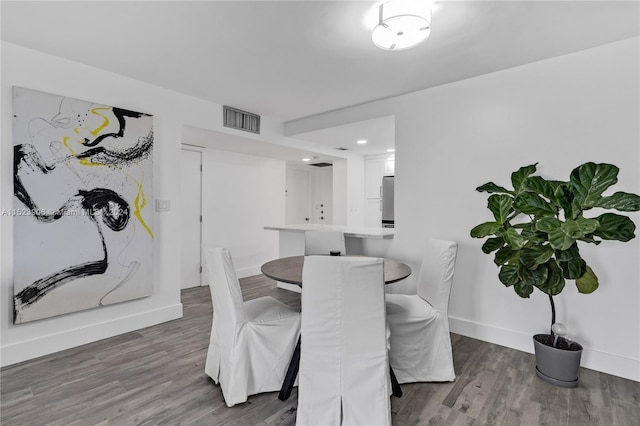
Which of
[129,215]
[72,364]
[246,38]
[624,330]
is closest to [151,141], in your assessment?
[129,215]

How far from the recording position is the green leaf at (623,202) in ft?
5.82

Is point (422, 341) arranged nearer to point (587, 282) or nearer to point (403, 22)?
point (587, 282)

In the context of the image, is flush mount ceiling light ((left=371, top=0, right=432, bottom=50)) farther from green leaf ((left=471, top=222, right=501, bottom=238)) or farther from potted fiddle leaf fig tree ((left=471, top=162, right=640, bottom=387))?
green leaf ((left=471, top=222, right=501, bottom=238))

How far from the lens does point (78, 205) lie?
8.72ft

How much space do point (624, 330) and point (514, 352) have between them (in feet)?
2.50

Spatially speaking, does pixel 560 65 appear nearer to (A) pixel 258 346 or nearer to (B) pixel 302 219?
(A) pixel 258 346

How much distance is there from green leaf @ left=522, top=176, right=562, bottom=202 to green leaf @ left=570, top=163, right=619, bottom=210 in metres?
0.11

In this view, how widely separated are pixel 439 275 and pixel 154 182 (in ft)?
9.47

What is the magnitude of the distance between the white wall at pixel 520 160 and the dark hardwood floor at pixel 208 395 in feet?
1.01

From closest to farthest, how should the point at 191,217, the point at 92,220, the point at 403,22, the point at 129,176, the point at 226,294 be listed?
the point at 403,22 → the point at 226,294 → the point at 92,220 → the point at 129,176 → the point at 191,217

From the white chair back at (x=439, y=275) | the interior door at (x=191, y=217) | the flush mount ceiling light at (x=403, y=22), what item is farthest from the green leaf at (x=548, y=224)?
the interior door at (x=191, y=217)

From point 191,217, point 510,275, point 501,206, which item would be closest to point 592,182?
point 501,206

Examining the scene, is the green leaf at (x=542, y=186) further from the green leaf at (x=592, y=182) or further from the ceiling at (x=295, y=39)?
the ceiling at (x=295, y=39)

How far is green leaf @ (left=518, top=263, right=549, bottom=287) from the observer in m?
2.03
